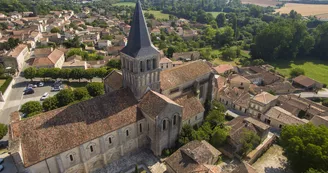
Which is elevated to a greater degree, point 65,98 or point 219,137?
point 65,98

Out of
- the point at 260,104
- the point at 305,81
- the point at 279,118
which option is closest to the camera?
the point at 279,118

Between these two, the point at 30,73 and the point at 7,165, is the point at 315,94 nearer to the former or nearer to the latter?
the point at 7,165

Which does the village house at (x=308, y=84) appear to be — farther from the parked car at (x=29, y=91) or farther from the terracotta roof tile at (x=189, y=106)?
the parked car at (x=29, y=91)

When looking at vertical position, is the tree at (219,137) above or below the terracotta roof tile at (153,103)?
below

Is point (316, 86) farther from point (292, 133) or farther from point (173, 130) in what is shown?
point (173, 130)

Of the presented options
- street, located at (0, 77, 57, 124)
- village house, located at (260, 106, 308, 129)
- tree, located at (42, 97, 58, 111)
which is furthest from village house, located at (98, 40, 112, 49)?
village house, located at (260, 106, 308, 129)

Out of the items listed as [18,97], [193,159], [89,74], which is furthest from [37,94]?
[193,159]

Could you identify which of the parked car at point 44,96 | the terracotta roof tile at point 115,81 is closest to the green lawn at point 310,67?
the terracotta roof tile at point 115,81

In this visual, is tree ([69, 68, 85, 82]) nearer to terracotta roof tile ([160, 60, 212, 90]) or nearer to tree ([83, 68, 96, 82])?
tree ([83, 68, 96, 82])
